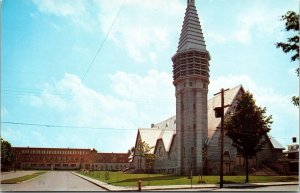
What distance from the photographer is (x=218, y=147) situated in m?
61.1

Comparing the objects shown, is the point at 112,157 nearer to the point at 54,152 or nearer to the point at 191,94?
the point at 54,152

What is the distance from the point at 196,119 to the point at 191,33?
1567 cm

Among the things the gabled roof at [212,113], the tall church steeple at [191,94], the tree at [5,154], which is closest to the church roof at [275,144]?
the gabled roof at [212,113]

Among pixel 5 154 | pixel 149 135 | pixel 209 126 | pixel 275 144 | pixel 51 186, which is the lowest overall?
pixel 51 186

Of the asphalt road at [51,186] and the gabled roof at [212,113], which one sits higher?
the gabled roof at [212,113]

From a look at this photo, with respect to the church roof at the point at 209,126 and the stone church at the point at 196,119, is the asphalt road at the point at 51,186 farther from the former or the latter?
the church roof at the point at 209,126

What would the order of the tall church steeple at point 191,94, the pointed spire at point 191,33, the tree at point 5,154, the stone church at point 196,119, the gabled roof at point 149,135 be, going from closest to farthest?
the stone church at point 196,119 → the tall church steeple at point 191,94 → the pointed spire at point 191,33 → the gabled roof at point 149,135 → the tree at point 5,154

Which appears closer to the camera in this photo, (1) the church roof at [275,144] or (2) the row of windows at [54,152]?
(1) the church roof at [275,144]

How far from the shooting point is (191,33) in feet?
213

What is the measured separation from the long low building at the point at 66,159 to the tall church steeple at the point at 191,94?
96248 millimetres

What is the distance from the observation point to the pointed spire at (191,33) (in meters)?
64.5

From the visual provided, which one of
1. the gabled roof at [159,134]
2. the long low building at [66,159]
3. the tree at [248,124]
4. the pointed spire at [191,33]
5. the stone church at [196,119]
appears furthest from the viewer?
the long low building at [66,159]

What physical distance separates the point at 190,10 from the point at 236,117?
27.6 meters

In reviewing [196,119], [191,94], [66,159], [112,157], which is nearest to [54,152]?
[66,159]
